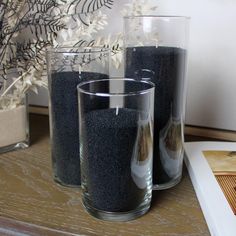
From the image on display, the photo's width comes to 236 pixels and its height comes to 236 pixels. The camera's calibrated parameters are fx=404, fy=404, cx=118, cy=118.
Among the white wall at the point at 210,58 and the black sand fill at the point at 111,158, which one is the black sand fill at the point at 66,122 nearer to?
the black sand fill at the point at 111,158

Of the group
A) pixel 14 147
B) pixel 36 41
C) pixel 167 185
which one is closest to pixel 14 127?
pixel 14 147

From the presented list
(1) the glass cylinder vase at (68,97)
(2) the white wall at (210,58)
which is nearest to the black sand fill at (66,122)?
(1) the glass cylinder vase at (68,97)

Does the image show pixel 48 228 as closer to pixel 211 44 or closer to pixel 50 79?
pixel 50 79

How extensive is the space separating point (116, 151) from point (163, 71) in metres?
0.12

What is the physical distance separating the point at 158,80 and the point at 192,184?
138 mm

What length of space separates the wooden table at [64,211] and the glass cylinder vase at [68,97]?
0.03 m

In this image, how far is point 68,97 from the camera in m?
0.48

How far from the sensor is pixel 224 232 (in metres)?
0.37

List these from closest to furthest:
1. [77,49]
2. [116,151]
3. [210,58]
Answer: [116,151] < [77,49] < [210,58]

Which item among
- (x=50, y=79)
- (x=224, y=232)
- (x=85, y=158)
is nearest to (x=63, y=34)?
(x=50, y=79)

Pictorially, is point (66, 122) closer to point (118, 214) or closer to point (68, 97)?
point (68, 97)

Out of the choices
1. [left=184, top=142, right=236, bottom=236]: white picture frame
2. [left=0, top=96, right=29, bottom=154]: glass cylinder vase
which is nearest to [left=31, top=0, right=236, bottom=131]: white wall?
[left=184, top=142, right=236, bottom=236]: white picture frame

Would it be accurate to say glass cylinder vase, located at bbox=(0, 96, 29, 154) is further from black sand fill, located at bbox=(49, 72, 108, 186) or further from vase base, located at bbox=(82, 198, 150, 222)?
vase base, located at bbox=(82, 198, 150, 222)

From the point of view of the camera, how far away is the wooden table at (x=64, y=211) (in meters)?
0.40
